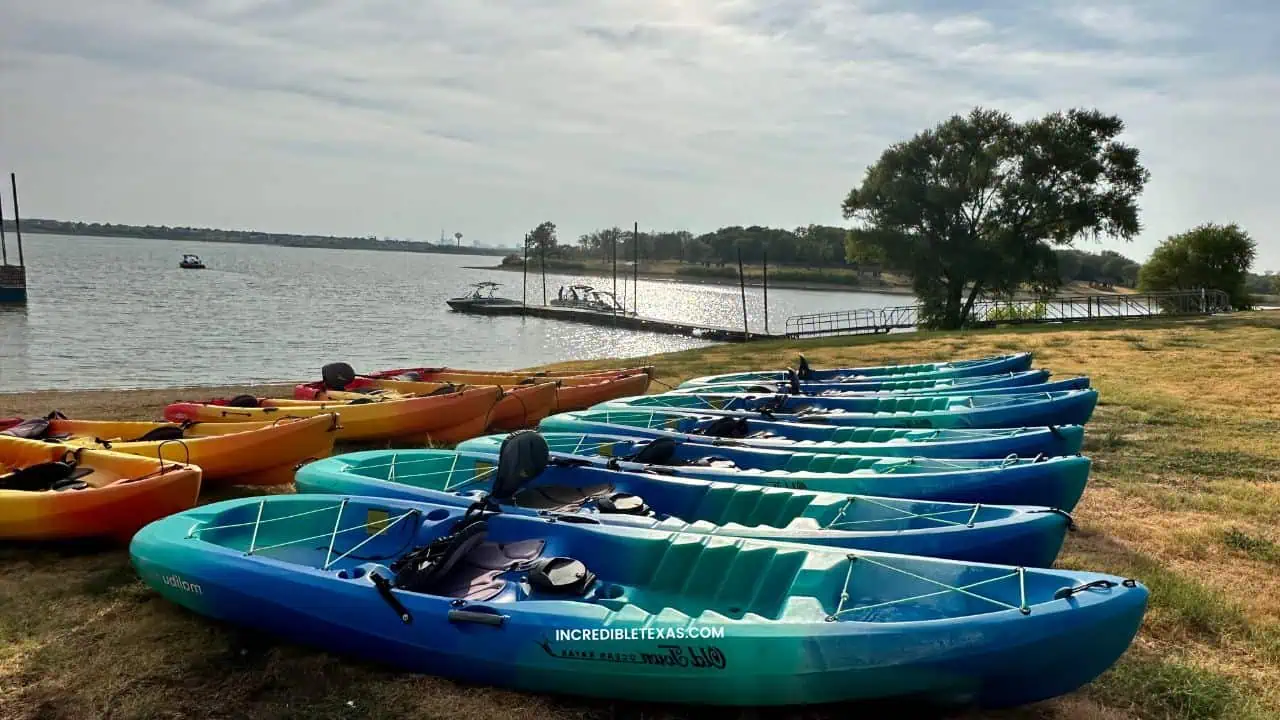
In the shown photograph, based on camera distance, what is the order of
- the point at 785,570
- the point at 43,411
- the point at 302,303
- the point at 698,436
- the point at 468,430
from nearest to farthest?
the point at 785,570, the point at 698,436, the point at 468,430, the point at 43,411, the point at 302,303

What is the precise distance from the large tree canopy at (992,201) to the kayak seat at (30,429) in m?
30.4

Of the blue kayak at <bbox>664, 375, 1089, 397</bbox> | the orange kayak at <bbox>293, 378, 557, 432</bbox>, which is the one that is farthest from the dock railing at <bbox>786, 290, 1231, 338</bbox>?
the orange kayak at <bbox>293, 378, 557, 432</bbox>

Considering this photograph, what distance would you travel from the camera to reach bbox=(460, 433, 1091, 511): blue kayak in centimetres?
610

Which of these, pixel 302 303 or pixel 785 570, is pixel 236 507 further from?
pixel 302 303

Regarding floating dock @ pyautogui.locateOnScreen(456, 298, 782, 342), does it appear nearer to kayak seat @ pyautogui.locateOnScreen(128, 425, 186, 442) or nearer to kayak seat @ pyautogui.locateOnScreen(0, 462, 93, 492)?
kayak seat @ pyautogui.locateOnScreen(128, 425, 186, 442)

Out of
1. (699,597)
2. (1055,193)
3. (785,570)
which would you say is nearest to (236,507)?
(699,597)

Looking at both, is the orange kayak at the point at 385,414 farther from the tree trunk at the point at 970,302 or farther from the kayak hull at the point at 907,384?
the tree trunk at the point at 970,302

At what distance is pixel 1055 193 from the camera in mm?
31953

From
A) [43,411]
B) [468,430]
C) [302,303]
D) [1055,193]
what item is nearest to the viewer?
[468,430]

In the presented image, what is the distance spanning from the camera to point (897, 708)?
4066 mm

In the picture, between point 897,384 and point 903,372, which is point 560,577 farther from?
point 903,372

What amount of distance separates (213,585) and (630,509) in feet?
9.64

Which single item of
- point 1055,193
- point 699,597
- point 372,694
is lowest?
point 372,694

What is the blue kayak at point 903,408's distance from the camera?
902cm
